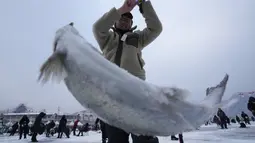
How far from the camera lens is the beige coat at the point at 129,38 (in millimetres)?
1550

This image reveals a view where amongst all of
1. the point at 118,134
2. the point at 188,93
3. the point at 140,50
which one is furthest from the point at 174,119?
the point at 140,50

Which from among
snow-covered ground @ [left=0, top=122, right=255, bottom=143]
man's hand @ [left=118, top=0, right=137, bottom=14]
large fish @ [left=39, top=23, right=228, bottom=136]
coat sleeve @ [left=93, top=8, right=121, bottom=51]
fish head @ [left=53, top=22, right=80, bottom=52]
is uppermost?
man's hand @ [left=118, top=0, right=137, bottom=14]

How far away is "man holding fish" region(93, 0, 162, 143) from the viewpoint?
1.51m

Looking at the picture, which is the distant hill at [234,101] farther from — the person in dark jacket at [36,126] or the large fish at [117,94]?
the person in dark jacket at [36,126]

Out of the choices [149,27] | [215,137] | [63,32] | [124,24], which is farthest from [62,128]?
[63,32]

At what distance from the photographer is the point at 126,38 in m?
1.73

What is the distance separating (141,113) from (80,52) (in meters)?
0.49

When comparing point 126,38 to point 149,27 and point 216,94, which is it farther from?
point 216,94

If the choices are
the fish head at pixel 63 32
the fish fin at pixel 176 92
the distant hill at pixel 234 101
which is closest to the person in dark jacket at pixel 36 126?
the distant hill at pixel 234 101

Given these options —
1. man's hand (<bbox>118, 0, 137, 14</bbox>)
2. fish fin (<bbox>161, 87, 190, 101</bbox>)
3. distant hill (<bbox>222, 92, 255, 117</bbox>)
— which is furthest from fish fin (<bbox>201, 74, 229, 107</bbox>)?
man's hand (<bbox>118, 0, 137, 14</bbox>)

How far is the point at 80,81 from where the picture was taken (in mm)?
1078

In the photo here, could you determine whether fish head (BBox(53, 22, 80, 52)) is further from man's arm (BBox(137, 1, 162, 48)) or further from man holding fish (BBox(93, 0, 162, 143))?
man's arm (BBox(137, 1, 162, 48))

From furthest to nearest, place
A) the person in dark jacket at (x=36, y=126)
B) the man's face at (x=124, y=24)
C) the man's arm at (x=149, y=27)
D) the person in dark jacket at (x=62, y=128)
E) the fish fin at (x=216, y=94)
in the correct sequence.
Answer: the person in dark jacket at (x=62, y=128) < the person in dark jacket at (x=36, y=126) < the man's face at (x=124, y=24) < the man's arm at (x=149, y=27) < the fish fin at (x=216, y=94)

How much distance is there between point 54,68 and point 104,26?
1.91 feet
